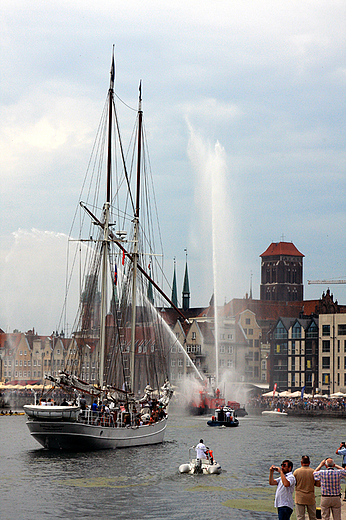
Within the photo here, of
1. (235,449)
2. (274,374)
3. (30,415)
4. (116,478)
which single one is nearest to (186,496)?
(116,478)

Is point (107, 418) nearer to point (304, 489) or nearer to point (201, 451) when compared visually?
point (201, 451)

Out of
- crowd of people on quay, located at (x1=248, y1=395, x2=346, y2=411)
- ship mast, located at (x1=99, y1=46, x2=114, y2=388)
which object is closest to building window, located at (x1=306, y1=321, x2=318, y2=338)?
crowd of people on quay, located at (x1=248, y1=395, x2=346, y2=411)

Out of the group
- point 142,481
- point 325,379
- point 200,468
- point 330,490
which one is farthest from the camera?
point 325,379

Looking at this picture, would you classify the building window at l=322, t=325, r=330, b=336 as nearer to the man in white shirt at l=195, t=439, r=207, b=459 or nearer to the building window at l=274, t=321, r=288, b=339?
the building window at l=274, t=321, r=288, b=339

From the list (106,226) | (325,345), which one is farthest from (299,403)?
(106,226)

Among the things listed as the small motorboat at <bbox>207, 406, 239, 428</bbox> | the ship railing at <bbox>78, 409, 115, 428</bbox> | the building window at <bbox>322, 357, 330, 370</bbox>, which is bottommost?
the small motorboat at <bbox>207, 406, 239, 428</bbox>

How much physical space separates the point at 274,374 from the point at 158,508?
159m

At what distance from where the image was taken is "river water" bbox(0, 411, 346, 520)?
38031 mm

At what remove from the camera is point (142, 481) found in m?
48.7

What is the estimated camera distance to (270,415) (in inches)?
5699

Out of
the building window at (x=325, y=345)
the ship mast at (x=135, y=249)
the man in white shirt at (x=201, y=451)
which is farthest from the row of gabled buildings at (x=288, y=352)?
the man in white shirt at (x=201, y=451)

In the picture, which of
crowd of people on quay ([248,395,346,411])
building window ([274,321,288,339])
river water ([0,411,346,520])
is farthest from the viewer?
building window ([274,321,288,339])

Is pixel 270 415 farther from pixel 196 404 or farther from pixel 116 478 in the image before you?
pixel 116 478

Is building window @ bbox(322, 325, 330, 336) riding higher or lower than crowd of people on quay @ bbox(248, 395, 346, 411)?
higher
